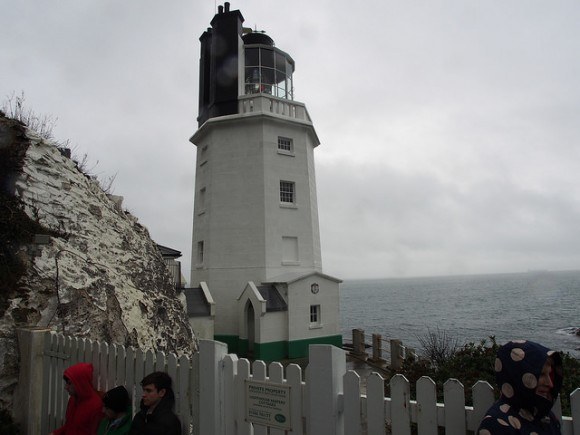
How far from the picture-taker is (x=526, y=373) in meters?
2.40

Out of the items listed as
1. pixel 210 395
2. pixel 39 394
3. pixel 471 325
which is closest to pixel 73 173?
pixel 39 394

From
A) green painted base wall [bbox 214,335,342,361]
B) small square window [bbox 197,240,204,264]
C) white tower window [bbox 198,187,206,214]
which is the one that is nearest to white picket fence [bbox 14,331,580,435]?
green painted base wall [bbox 214,335,342,361]

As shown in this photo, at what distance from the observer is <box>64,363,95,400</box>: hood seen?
14.5ft

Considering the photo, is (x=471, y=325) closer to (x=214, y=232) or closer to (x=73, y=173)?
(x=214, y=232)

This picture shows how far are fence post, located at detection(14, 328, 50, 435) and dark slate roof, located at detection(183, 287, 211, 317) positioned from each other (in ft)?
42.9

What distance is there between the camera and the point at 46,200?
25.1ft

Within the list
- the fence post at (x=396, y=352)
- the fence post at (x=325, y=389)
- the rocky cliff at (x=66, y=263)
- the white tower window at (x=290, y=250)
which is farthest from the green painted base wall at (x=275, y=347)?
the fence post at (x=325, y=389)

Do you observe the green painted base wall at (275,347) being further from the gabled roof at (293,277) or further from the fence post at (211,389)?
the fence post at (211,389)

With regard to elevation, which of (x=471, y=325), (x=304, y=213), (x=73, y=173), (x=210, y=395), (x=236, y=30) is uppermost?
(x=236, y=30)

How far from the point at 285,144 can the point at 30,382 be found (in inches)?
722

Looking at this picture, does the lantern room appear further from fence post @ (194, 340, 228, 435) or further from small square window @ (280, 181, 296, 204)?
fence post @ (194, 340, 228, 435)

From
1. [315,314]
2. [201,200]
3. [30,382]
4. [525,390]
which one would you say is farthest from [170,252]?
[525,390]

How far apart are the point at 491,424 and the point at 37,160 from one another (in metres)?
8.73

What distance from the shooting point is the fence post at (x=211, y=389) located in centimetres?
393
